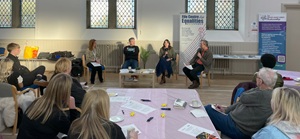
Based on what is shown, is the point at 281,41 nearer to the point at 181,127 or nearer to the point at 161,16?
the point at 161,16

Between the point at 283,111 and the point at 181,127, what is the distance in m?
0.79

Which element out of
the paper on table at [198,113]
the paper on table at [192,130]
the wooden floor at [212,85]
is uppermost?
the paper on table at [198,113]

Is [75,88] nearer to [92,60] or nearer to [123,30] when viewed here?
[92,60]

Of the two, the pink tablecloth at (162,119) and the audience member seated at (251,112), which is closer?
the pink tablecloth at (162,119)

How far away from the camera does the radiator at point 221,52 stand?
967cm

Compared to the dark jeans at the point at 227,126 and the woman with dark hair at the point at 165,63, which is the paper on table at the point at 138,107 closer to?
the dark jeans at the point at 227,126

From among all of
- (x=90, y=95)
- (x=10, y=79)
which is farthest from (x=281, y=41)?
(x=90, y=95)

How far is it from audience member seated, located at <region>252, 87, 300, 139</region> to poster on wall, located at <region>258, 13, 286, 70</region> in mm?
7513

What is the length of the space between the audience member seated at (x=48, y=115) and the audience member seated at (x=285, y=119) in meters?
1.47

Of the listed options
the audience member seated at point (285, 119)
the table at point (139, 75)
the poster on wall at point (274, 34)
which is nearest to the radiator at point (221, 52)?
the poster on wall at point (274, 34)

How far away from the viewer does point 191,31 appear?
9328mm

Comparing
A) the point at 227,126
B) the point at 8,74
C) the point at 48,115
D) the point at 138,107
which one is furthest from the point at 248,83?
the point at 8,74

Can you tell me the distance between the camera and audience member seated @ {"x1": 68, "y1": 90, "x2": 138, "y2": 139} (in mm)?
1804

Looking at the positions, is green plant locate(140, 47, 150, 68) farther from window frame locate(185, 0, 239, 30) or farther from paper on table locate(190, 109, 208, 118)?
paper on table locate(190, 109, 208, 118)
